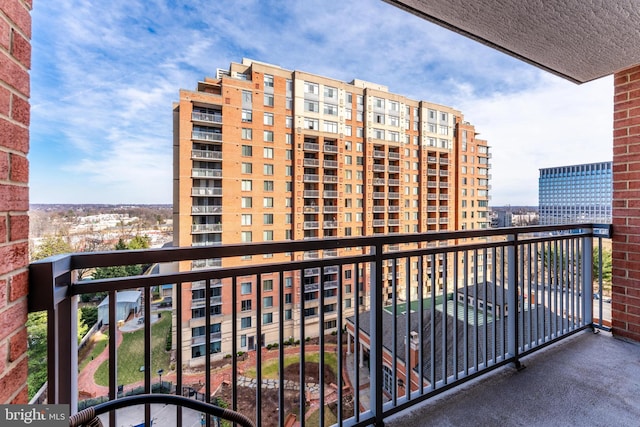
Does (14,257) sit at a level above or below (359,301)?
above

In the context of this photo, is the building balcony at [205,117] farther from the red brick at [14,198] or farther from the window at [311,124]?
the red brick at [14,198]

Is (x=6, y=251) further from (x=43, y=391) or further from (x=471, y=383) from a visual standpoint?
(x=471, y=383)

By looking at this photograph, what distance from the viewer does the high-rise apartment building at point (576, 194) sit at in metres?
2.44

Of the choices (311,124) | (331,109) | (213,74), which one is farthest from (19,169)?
(213,74)

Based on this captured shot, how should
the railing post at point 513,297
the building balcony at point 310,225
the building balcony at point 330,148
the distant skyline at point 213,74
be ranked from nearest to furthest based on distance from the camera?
the railing post at point 513,297, the distant skyline at point 213,74, the building balcony at point 310,225, the building balcony at point 330,148

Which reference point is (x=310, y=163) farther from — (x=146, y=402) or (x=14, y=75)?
(x=146, y=402)

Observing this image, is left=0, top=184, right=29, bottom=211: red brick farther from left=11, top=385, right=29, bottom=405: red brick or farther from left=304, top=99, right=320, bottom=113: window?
left=304, top=99, right=320, bottom=113: window

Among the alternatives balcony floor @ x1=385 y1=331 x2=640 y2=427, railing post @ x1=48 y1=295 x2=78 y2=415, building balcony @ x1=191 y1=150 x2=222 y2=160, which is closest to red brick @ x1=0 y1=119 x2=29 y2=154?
railing post @ x1=48 y1=295 x2=78 y2=415

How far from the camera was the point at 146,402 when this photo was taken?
2.17 ft

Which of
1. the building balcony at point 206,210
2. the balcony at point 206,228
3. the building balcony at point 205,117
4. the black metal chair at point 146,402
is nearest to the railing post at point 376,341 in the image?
the black metal chair at point 146,402

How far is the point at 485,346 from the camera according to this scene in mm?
1689

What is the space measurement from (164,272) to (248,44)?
1759 cm

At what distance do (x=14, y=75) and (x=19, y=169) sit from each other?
0.22 m

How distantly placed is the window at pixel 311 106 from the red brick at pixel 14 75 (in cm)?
1508
